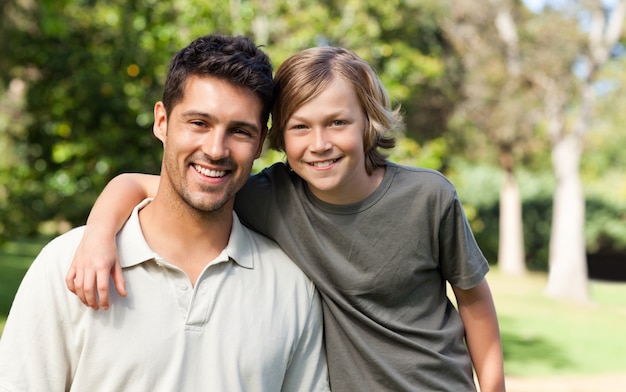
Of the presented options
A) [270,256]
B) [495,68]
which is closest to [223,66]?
[270,256]

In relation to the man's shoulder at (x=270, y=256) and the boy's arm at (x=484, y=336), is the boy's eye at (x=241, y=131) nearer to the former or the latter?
the man's shoulder at (x=270, y=256)

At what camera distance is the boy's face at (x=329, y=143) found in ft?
8.71

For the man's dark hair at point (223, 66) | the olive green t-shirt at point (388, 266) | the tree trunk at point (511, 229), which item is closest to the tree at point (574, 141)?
the tree trunk at point (511, 229)

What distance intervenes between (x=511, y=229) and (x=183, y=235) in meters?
22.6

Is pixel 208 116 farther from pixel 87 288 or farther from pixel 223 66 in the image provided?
pixel 87 288

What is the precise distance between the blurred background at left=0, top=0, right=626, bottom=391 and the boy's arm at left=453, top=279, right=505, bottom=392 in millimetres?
2017

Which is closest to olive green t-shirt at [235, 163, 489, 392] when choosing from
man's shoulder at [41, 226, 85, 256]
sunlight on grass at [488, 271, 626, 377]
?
man's shoulder at [41, 226, 85, 256]

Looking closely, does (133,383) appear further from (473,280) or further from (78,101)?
(78,101)

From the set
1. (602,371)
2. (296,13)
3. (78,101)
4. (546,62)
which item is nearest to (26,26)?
(78,101)

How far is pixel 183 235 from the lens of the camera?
91.1 inches

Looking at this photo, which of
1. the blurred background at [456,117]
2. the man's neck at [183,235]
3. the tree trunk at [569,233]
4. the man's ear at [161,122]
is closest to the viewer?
the man's neck at [183,235]

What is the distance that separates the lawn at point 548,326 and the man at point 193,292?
668cm

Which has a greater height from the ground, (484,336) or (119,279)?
(119,279)

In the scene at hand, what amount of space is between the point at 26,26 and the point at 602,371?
27.5 ft
